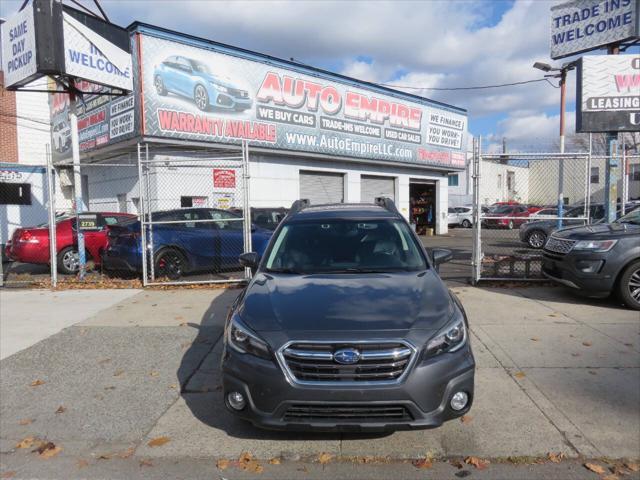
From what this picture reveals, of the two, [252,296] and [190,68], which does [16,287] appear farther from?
[252,296]

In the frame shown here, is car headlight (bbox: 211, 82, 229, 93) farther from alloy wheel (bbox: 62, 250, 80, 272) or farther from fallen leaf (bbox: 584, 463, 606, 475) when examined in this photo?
fallen leaf (bbox: 584, 463, 606, 475)

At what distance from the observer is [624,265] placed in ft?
22.9

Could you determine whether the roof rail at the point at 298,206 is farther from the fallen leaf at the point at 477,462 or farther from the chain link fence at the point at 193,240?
the chain link fence at the point at 193,240

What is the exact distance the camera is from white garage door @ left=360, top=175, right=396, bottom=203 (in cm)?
2125

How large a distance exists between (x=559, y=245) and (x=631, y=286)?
114 centimetres

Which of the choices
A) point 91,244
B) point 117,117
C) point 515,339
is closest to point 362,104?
point 117,117

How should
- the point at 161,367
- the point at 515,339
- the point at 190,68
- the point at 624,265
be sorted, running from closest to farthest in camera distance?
the point at 161,367 → the point at 515,339 → the point at 624,265 → the point at 190,68

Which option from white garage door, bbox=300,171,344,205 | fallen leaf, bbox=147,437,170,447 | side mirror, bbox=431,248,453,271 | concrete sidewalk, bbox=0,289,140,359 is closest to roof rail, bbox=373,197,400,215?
side mirror, bbox=431,248,453,271

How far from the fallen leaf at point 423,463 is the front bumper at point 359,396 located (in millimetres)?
340

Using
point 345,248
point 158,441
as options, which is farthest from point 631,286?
point 158,441

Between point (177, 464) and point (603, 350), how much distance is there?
182 inches

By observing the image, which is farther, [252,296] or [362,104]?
[362,104]

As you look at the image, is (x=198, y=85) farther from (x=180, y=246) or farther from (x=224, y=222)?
(x=180, y=246)

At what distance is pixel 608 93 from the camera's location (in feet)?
31.7
